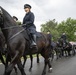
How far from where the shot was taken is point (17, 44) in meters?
8.05

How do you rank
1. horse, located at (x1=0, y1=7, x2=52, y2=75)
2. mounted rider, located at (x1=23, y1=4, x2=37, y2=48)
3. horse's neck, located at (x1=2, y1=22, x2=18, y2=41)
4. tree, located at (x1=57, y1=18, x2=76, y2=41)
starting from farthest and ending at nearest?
tree, located at (x1=57, y1=18, x2=76, y2=41) → mounted rider, located at (x1=23, y1=4, x2=37, y2=48) → horse's neck, located at (x1=2, y1=22, x2=18, y2=41) → horse, located at (x1=0, y1=7, x2=52, y2=75)

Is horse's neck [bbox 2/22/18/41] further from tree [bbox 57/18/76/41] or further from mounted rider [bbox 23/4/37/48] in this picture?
tree [bbox 57/18/76/41]

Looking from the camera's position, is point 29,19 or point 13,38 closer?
point 13,38

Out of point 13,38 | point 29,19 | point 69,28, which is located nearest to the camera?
point 13,38

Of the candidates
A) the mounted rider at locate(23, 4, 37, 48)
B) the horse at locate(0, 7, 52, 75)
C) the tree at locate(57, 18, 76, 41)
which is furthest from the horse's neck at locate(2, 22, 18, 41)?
the tree at locate(57, 18, 76, 41)

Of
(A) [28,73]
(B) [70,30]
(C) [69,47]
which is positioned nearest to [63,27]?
(B) [70,30]

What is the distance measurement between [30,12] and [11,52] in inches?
81.9

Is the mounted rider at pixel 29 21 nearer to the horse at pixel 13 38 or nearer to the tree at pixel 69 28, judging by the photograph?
the horse at pixel 13 38

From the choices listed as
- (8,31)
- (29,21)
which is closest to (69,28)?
(29,21)

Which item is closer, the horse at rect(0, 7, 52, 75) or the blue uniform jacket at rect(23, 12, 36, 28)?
the horse at rect(0, 7, 52, 75)

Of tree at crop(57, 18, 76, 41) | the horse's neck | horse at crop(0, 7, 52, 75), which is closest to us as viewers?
horse at crop(0, 7, 52, 75)

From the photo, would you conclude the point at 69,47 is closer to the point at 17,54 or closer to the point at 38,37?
the point at 38,37

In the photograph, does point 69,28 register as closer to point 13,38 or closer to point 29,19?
point 29,19

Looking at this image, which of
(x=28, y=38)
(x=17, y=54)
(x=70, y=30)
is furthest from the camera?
(x=70, y=30)
